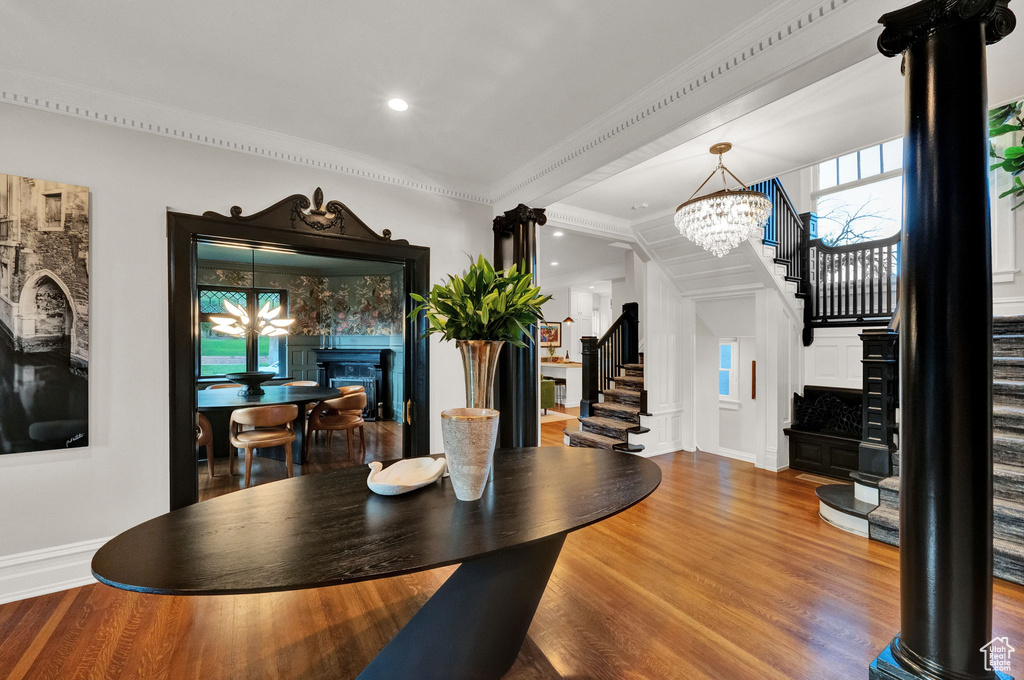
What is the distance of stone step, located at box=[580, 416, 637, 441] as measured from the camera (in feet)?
17.0

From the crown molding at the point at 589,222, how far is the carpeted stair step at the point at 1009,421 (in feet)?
10.7

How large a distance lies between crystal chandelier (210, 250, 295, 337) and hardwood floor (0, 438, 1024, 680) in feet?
5.48

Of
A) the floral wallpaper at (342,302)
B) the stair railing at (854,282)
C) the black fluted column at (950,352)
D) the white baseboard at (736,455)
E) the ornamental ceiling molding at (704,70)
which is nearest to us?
the black fluted column at (950,352)

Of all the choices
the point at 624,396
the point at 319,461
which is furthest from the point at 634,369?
the point at 319,461

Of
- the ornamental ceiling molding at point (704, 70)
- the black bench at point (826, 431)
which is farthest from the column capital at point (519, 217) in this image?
the black bench at point (826, 431)

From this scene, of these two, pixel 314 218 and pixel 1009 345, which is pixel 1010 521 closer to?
pixel 1009 345

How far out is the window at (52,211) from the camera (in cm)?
229

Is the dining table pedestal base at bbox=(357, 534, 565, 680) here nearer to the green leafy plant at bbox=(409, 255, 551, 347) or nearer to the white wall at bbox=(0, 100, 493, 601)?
the green leafy plant at bbox=(409, 255, 551, 347)

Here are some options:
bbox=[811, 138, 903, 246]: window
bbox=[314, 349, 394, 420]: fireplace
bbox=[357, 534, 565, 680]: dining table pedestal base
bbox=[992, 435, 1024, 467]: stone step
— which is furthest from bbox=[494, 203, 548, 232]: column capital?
bbox=[811, 138, 903, 246]: window

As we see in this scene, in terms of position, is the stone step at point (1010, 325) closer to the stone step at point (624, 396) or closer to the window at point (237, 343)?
the stone step at point (624, 396)

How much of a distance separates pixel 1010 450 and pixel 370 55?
437 cm

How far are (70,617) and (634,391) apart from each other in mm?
5217

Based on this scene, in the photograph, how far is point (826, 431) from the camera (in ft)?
15.0

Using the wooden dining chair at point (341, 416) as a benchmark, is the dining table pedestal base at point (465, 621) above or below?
below
